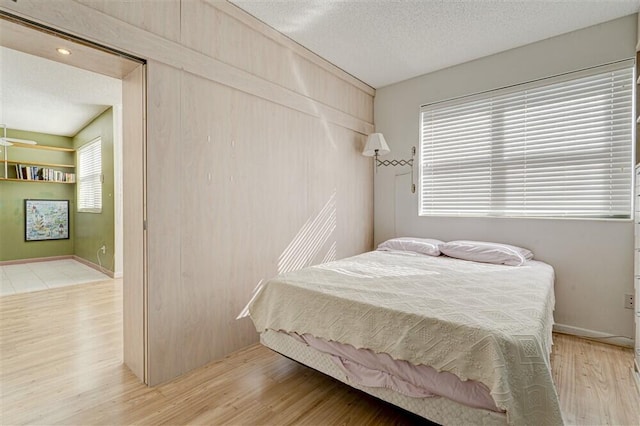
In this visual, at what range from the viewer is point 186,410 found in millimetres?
1773

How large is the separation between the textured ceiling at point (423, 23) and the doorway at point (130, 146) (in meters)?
1.05

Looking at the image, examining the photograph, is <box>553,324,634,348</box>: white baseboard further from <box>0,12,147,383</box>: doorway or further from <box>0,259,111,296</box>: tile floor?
<box>0,259,111,296</box>: tile floor

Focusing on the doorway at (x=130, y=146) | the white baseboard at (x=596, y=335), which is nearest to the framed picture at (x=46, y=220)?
the doorway at (x=130, y=146)

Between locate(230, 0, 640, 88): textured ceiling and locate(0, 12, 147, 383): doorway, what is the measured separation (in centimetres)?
105

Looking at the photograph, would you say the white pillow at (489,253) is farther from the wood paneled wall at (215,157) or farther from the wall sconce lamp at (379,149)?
the wood paneled wall at (215,157)

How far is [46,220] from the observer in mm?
6207

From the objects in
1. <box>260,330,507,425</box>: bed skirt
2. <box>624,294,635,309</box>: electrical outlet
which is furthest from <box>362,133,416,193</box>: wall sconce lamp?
<box>260,330,507,425</box>: bed skirt

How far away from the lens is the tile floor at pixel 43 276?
4.25m

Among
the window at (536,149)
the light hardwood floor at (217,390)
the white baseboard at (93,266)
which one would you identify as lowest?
the light hardwood floor at (217,390)

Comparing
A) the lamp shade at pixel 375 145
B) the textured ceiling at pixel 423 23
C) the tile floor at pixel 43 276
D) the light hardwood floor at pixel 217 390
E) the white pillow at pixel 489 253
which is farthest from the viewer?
the tile floor at pixel 43 276

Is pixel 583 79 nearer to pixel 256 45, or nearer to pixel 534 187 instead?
pixel 534 187

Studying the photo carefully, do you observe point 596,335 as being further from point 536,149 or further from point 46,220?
point 46,220

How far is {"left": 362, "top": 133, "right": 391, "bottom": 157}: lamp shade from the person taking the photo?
3.73 metres

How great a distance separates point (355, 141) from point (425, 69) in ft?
3.71
